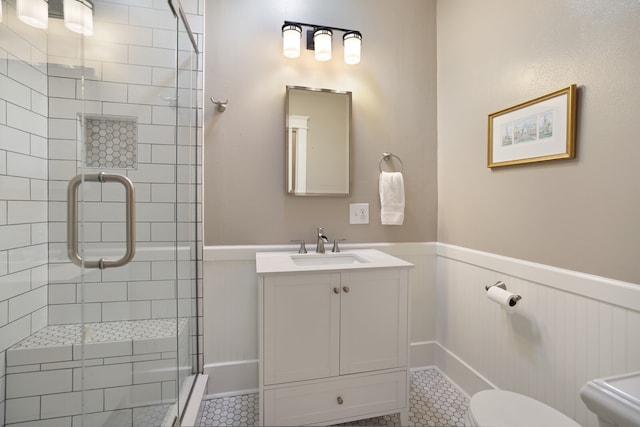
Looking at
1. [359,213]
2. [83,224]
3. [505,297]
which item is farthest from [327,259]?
[83,224]

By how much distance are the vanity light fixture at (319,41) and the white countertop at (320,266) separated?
1.16 meters

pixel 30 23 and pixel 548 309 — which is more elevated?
pixel 30 23

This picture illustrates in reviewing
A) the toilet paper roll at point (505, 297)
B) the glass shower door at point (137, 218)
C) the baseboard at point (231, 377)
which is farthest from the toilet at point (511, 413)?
the glass shower door at point (137, 218)

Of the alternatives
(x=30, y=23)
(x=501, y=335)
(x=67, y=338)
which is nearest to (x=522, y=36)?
(x=501, y=335)

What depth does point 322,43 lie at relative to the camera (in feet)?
5.69

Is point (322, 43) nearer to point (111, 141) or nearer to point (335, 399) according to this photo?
point (111, 141)

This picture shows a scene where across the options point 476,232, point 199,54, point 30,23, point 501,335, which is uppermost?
point 199,54

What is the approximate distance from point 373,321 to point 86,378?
124 centimetres

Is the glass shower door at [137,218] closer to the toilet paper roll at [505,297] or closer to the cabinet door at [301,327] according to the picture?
the cabinet door at [301,327]

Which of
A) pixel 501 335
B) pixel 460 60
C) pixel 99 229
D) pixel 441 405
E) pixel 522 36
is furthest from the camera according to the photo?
pixel 460 60

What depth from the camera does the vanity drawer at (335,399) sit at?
1.36m

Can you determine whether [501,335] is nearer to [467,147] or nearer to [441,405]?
[441,405]

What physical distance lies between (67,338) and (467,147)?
2.22 metres

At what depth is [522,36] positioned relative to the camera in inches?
54.4
